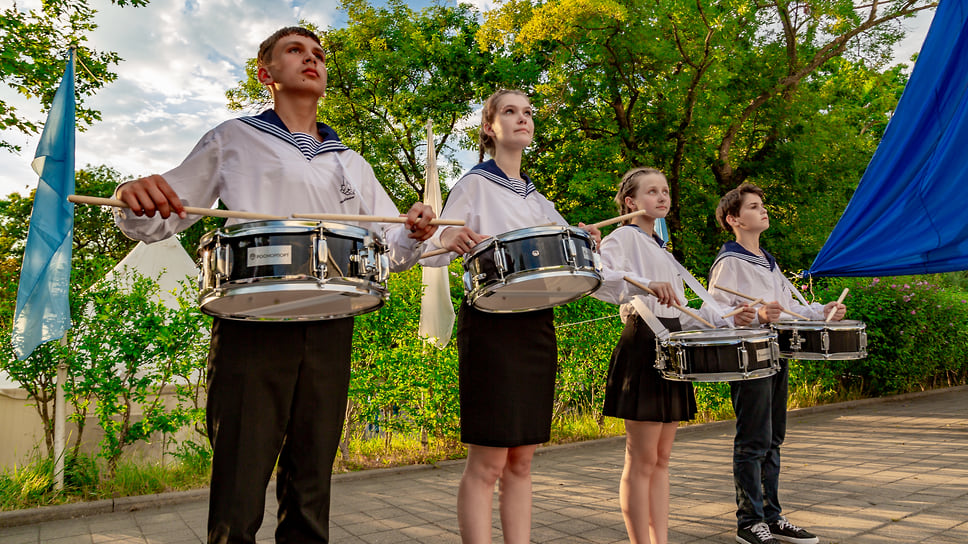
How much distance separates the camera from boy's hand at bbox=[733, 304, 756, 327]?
12.7 feet

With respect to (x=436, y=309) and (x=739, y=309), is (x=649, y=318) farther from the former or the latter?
(x=436, y=309)

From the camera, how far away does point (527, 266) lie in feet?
7.87

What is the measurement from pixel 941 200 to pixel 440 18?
19.1 metres

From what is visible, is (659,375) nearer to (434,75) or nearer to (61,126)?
(61,126)

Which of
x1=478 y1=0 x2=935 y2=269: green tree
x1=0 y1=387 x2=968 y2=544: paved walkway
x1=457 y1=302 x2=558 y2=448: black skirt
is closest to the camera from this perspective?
x1=457 y1=302 x2=558 y2=448: black skirt

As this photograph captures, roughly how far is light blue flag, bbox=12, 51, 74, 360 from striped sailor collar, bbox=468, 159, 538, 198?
3641mm

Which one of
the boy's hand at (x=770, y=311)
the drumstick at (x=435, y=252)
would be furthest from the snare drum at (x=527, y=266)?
the boy's hand at (x=770, y=311)

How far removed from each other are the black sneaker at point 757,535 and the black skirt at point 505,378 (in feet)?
5.75

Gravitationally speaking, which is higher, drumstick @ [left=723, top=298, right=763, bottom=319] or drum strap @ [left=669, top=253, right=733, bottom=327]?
drum strap @ [left=669, top=253, right=733, bottom=327]

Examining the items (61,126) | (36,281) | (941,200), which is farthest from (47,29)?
(941,200)

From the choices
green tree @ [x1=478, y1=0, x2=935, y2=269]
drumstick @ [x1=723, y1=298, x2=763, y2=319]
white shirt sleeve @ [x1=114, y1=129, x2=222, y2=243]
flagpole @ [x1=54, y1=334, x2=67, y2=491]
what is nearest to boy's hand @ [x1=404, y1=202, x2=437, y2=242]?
white shirt sleeve @ [x1=114, y1=129, x2=222, y2=243]

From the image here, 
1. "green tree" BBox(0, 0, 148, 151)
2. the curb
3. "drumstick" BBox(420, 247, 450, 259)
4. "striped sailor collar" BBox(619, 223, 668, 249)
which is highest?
"green tree" BBox(0, 0, 148, 151)

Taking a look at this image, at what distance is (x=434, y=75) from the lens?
2002cm

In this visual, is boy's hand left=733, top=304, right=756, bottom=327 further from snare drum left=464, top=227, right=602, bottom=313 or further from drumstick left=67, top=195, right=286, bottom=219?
drumstick left=67, top=195, right=286, bottom=219
